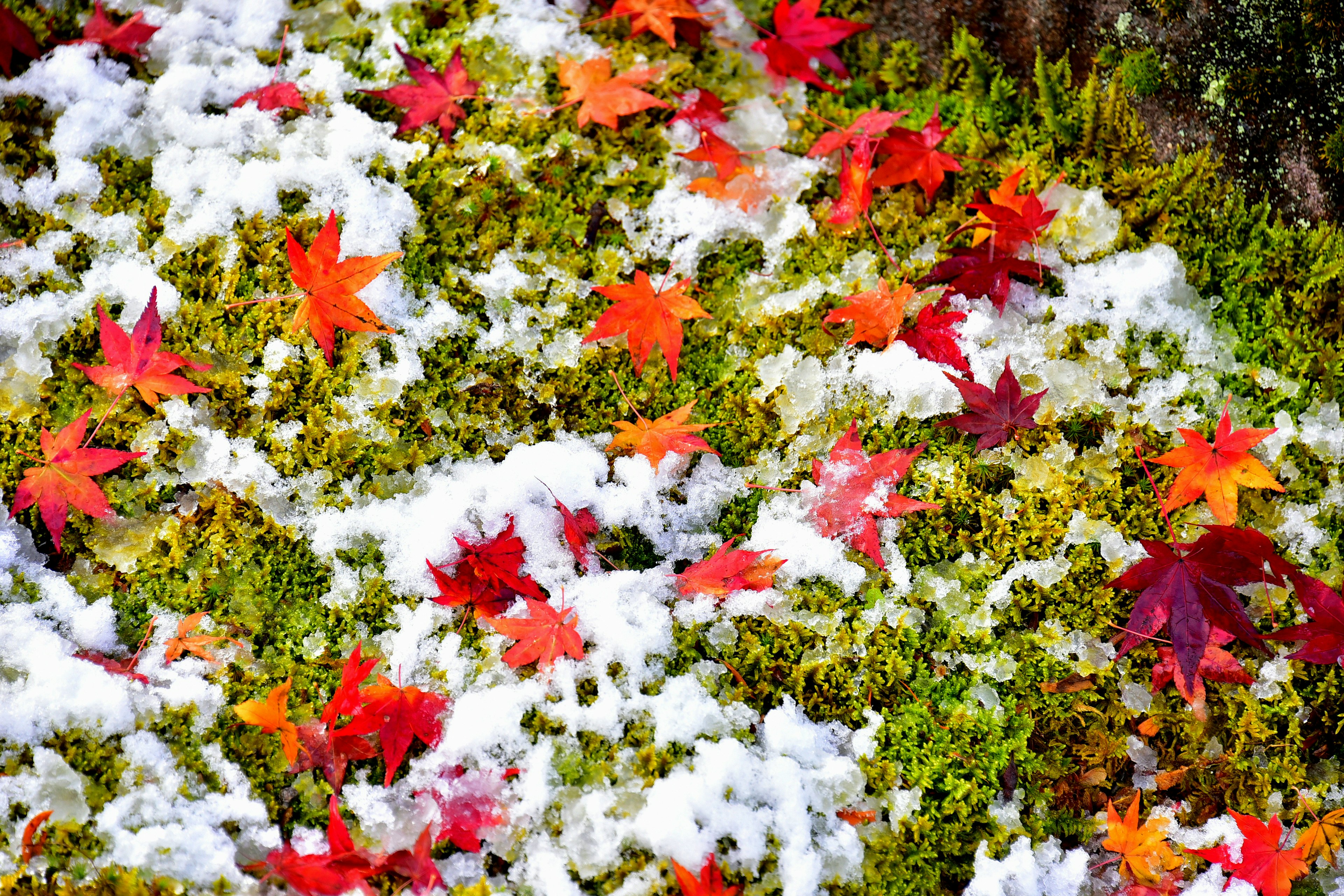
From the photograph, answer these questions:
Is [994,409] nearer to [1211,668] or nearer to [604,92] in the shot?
[1211,668]

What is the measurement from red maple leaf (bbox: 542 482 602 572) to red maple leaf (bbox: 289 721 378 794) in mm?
700

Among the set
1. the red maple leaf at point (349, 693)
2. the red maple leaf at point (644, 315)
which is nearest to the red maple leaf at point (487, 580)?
the red maple leaf at point (349, 693)

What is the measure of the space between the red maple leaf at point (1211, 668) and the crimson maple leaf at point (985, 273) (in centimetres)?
107

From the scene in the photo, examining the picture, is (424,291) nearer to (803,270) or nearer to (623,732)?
(803,270)

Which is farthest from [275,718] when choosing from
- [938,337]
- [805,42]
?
[805,42]

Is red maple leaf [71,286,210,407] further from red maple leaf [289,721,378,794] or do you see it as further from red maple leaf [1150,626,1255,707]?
red maple leaf [1150,626,1255,707]

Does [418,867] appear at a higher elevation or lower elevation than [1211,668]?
lower

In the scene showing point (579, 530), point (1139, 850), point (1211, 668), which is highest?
point (579, 530)

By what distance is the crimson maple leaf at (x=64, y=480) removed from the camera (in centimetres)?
217

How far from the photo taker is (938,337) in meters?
2.48

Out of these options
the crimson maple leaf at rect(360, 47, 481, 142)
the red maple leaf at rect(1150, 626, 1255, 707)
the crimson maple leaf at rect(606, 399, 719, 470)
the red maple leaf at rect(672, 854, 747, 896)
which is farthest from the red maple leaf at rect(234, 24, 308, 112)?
the red maple leaf at rect(1150, 626, 1255, 707)

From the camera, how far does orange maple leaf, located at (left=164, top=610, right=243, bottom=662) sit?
6.98ft

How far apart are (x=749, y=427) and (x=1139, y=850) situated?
1.48 meters

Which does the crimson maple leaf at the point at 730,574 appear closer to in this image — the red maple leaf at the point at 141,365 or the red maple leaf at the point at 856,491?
the red maple leaf at the point at 856,491
